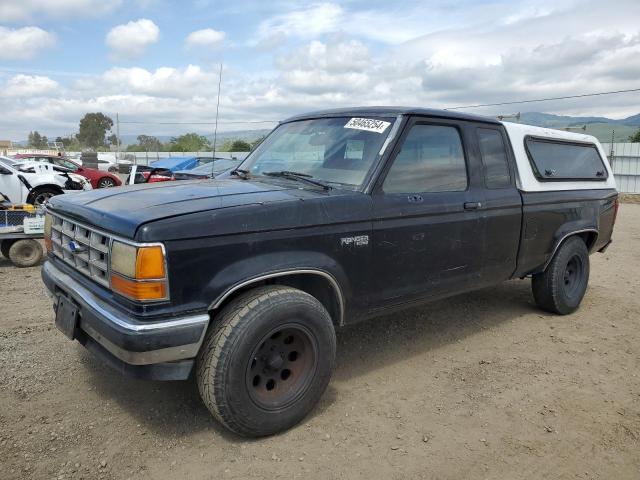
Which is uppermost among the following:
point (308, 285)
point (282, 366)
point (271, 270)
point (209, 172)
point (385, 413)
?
point (209, 172)

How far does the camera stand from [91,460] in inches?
107

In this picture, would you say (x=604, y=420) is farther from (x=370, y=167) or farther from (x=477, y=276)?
(x=370, y=167)

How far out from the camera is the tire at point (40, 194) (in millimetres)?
11643

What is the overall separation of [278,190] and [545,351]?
271 cm

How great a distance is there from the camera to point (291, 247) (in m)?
2.90

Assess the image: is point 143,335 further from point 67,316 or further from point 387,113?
point 387,113

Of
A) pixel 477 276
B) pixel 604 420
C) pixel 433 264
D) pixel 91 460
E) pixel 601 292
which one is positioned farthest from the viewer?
pixel 601 292

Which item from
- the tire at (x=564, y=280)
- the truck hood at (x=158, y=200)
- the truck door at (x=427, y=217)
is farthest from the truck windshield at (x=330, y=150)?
the tire at (x=564, y=280)

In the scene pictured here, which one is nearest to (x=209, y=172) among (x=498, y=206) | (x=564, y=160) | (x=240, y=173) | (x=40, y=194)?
(x=40, y=194)

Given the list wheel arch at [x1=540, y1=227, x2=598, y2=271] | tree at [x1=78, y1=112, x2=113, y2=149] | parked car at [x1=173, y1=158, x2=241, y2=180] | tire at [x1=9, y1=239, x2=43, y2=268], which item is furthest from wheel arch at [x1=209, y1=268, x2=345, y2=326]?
tree at [x1=78, y1=112, x2=113, y2=149]

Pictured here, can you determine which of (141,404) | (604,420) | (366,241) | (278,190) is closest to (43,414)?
(141,404)

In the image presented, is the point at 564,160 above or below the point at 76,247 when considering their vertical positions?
above

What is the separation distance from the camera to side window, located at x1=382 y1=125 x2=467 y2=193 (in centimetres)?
353

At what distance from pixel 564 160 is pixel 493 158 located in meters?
1.34
